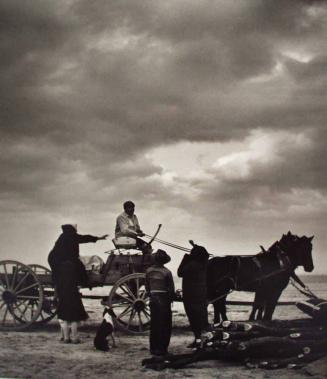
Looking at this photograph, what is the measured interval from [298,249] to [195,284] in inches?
58.3

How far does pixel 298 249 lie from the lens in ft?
23.1

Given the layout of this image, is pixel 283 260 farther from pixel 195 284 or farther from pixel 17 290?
pixel 17 290

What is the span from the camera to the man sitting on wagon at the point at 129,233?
299 inches

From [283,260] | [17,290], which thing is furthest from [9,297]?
[283,260]

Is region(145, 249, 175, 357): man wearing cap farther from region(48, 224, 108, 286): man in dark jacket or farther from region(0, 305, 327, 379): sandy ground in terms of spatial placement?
region(48, 224, 108, 286): man in dark jacket

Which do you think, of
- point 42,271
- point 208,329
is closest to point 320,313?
point 208,329

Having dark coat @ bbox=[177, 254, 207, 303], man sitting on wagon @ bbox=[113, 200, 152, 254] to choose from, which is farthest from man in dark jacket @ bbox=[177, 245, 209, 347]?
man sitting on wagon @ bbox=[113, 200, 152, 254]

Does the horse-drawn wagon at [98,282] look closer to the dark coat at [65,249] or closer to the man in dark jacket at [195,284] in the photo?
the dark coat at [65,249]

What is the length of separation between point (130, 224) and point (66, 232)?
3.14ft

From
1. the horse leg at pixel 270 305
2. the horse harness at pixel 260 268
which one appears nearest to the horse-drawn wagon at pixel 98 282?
the horse harness at pixel 260 268

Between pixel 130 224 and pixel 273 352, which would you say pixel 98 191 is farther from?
pixel 273 352

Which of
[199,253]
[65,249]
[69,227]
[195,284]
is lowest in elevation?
[195,284]

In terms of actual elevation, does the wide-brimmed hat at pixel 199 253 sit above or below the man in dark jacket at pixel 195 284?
above

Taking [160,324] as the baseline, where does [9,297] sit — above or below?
above
